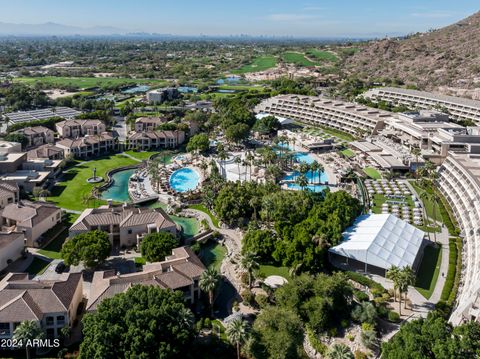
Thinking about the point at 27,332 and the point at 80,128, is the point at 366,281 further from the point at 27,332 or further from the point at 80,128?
the point at 80,128

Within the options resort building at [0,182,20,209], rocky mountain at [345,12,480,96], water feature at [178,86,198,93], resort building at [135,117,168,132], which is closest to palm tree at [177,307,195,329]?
resort building at [0,182,20,209]

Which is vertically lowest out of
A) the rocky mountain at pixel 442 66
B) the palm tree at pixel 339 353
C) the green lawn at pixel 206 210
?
the green lawn at pixel 206 210

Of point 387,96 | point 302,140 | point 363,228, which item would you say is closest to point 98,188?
point 363,228

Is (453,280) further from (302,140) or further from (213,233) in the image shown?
(302,140)

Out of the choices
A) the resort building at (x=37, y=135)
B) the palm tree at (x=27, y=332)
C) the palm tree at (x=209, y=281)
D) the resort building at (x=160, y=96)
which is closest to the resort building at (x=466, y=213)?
the palm tree at (x=209, y=281)

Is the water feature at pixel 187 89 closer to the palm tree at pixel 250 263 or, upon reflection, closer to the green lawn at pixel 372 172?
the green lawn at pixel 372 172

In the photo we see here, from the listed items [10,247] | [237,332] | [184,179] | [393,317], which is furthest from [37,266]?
[393,317]

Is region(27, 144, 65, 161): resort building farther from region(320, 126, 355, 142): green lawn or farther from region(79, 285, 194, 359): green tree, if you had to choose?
region(320, 126, 355, 142): green lawn
